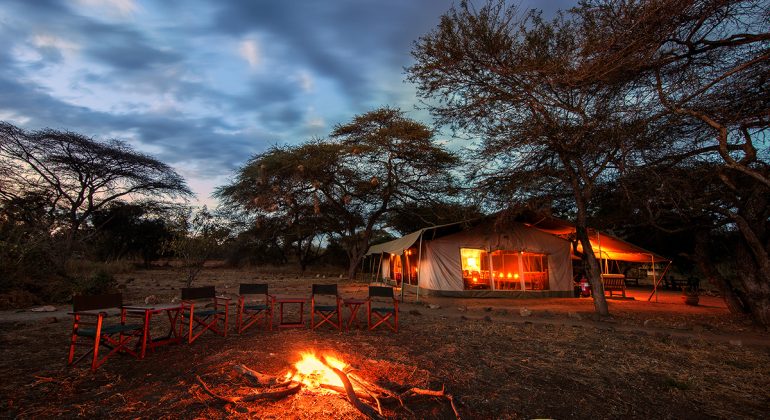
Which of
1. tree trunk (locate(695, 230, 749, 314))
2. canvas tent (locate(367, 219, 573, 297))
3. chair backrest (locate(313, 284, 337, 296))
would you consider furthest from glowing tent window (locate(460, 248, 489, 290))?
chair backrest (locate(313, 284, 337, 296))

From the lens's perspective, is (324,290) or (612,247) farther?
(612,247)

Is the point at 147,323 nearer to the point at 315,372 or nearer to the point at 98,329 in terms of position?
the point at 98,329

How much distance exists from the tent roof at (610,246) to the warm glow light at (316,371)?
10195 millimetres

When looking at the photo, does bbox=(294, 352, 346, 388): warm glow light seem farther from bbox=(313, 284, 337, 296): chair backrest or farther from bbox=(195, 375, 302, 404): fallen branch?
bbox=(313, 284, 337, 296): chair backrest

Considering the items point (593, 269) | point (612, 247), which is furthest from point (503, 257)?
point (593, 269)

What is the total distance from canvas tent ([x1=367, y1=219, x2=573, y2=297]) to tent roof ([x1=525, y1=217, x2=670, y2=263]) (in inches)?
15.7

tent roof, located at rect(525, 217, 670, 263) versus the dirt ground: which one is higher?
tent roof, located at rect(525, 217, 670, 263)

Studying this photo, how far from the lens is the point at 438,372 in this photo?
3.96m

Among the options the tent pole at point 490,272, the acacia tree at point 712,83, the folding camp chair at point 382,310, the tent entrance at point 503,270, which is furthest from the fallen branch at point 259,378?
the tent pole at point 490,272

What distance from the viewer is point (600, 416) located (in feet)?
10.0

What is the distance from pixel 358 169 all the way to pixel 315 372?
565 inches

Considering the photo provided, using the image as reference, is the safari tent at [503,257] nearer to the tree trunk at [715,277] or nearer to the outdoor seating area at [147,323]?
the tree trunk at [715,277]

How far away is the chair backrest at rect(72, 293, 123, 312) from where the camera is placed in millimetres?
4098

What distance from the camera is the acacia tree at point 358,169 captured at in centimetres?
1627
